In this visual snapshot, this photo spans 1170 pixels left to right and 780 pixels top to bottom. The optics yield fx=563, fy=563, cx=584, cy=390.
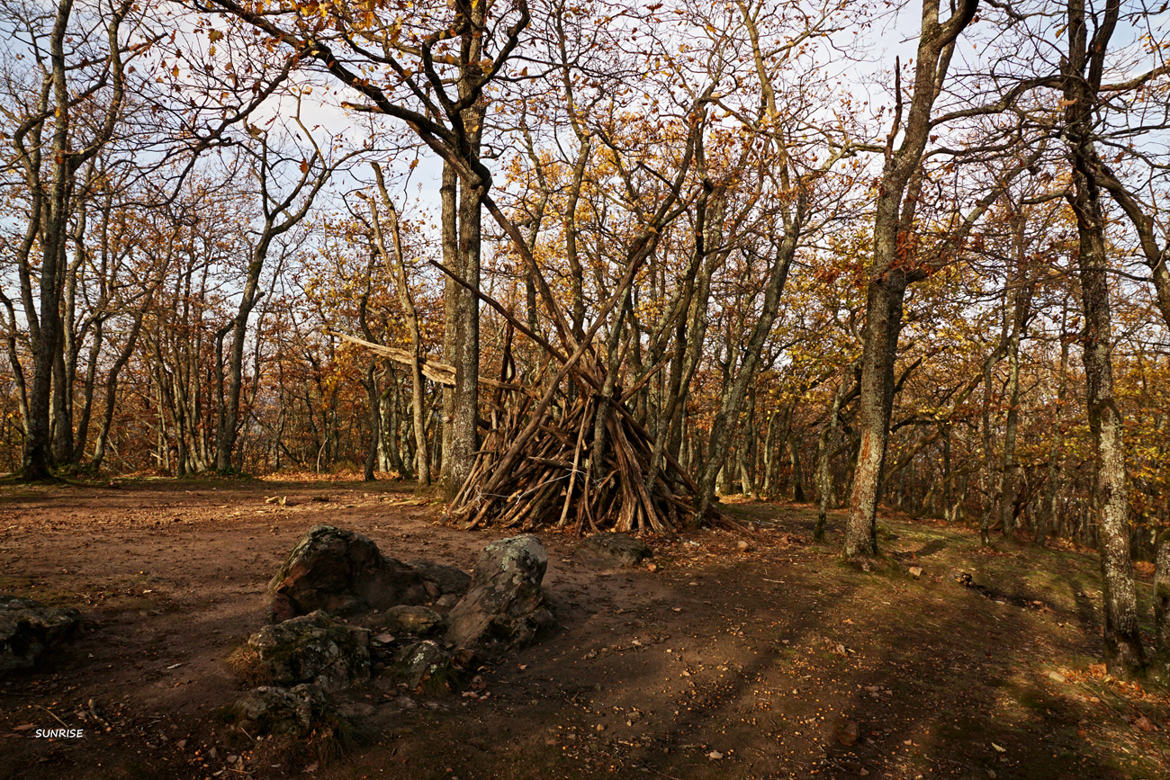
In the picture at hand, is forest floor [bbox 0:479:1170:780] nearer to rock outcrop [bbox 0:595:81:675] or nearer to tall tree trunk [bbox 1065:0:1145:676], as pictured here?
rock outcrop [bbox 0:595:81:675]

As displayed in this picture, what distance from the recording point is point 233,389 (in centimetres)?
1714

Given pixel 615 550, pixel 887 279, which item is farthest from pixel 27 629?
pixel 887 279

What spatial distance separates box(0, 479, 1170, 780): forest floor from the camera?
3193 mm

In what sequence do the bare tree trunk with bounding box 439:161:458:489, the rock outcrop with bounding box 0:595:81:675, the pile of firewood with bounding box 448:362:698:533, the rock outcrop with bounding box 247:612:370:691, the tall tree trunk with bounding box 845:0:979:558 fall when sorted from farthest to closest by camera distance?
the bare tree trunk with bounding box 439:161:458:489, the pile of firewood with bounding box 448:362:698:533, the tall tree trunk with bounding box 845:0:979:558, the rock outcrop with bounding box 247:612:370:691, the rock outcrop with bounding box 0:595:81:675

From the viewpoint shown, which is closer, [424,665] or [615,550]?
[424,665]

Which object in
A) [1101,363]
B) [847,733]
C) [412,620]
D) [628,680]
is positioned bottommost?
[847,733]

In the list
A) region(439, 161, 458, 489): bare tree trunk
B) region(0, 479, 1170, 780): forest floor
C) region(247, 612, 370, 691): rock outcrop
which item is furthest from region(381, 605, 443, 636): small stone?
region(439, 161, 458, 489): bare tree trunk

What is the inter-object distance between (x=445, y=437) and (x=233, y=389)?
10.1 metres

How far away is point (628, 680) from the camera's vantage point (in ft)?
14.9

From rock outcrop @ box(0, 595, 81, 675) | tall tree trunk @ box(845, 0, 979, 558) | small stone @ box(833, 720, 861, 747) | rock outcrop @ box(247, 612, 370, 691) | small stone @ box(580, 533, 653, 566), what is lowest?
small stone @ box(833, 720, 861, 747)

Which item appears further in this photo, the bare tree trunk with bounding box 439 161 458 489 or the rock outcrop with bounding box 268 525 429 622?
the bare tree trunk with bounding box 439 161 458 489

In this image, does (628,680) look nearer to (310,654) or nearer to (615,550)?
(310,654)

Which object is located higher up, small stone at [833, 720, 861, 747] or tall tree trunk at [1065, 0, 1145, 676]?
tall tree trunk at [1065, 0, 1145, 676]

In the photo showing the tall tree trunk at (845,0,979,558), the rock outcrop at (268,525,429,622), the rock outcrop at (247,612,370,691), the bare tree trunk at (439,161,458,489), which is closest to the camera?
the rock outcrop at (247,612,370,691)
